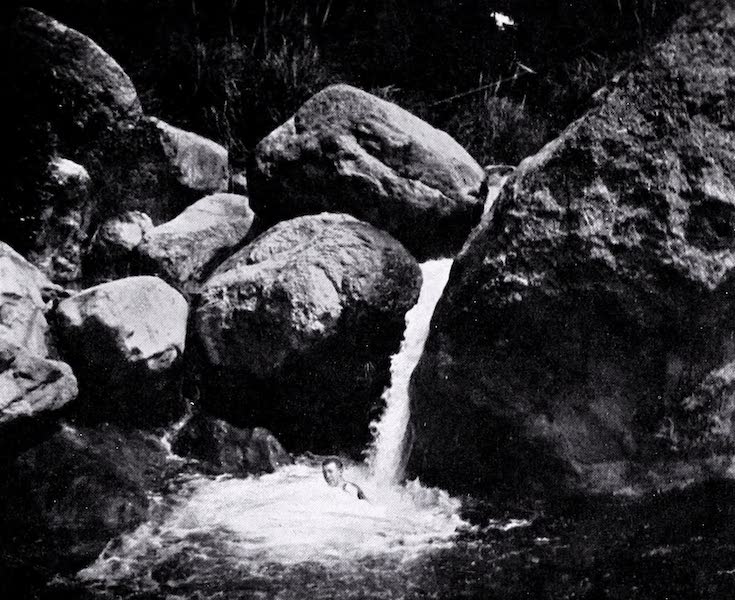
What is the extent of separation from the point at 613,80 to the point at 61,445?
11.3ft

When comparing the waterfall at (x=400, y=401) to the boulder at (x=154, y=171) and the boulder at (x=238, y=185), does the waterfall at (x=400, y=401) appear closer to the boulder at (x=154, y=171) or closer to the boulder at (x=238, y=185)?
the boulder at (x=238, y=185)

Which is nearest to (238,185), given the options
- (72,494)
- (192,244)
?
(192,244)

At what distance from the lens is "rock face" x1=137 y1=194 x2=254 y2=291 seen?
5.39 metres

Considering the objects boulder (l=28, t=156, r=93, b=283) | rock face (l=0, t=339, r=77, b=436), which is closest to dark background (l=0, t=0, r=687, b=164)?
boulder (l=28, t=156, r=93, b=283)

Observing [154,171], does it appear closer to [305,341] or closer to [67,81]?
[67,81]

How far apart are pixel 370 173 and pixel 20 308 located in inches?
94.6

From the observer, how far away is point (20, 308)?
415 centimetres

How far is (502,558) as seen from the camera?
10.5 feet

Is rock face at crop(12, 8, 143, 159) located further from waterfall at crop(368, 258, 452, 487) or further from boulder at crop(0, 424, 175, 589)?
waterfall at crop(368, 258, 452, 487)

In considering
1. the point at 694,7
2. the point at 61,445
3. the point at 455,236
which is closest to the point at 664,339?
the point at 694,7

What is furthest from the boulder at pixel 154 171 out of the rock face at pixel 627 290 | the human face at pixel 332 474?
the rock face at pixel 627 290

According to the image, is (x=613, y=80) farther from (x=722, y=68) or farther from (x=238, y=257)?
(x=238, y=257)

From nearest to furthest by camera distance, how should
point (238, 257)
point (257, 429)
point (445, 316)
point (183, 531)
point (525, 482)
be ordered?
1. point (183, 531)
2. point (525, 482)
3. point (445, 316)
4. point (257, 429)
5. point (238, 257)

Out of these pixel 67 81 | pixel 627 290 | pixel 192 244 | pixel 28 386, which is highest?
pixel 627 290
